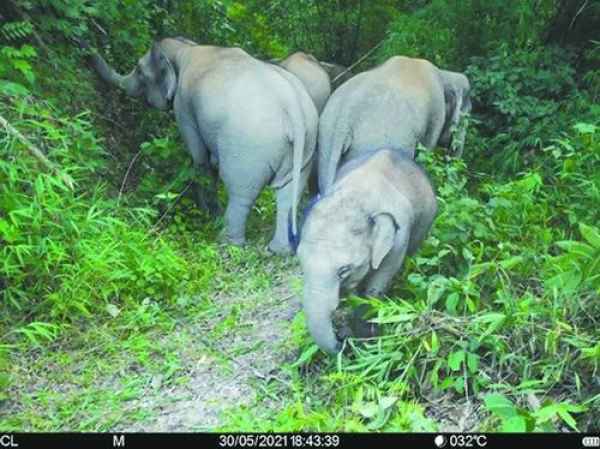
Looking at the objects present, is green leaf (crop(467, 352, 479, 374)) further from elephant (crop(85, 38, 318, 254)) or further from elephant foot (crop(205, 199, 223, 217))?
elephant foot (crop(205, 199, 223, 217))

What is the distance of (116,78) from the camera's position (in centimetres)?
630

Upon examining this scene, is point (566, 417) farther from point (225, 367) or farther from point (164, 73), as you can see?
point (164, 73)

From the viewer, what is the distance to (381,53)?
7375 mm

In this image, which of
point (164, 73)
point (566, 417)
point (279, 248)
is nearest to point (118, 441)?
point (566, 417)

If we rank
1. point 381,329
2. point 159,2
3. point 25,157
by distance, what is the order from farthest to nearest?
point 159,2 < point 25,157 < point 381,329

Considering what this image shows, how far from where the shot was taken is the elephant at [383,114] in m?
5.01

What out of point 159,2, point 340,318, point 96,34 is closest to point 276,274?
point 340,318

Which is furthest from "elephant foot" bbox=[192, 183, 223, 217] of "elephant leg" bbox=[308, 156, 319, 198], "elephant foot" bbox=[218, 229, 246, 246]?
"elephant leg" bbox=[308, 156, 319, 198]

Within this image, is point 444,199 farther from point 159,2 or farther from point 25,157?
point 159,2

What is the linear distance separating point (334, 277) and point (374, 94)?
2053 mm

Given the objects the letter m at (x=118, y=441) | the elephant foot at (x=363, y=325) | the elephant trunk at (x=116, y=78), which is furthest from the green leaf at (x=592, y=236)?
the elephant trunk at (x=116, y=78)

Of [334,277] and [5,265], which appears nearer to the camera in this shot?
[334,277]

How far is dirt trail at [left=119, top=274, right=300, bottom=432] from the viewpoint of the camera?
3.45 m

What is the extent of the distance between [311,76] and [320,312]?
10.8ft
